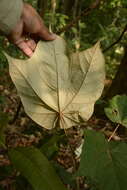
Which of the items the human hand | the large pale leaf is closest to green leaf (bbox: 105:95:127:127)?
the large pale leaf

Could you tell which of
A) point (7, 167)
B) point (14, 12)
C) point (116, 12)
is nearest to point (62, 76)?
point (14, 12)

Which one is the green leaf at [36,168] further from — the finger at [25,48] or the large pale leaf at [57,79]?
the finger at [25,48]

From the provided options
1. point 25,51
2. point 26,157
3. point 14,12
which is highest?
point 14,12

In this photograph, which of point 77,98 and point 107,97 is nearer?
point 77,98

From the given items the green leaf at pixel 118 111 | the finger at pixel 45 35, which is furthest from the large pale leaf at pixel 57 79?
the green leaf at pixel 118 111

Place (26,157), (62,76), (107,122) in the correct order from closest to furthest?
1. (62,76)
2. (26,157)
3. (107,122)

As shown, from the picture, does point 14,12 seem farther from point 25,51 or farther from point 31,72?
point 31,72
